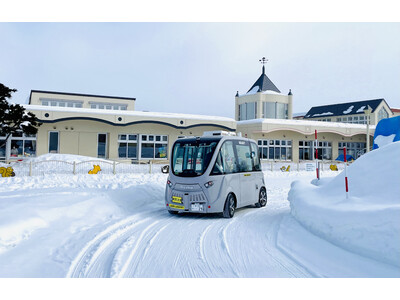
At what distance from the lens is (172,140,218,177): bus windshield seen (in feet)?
30.6

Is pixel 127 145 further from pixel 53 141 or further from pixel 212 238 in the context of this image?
pixel 212 238

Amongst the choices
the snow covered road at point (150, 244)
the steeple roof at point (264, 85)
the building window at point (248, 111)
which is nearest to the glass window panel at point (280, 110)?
the steeple roof at point (264, 85)

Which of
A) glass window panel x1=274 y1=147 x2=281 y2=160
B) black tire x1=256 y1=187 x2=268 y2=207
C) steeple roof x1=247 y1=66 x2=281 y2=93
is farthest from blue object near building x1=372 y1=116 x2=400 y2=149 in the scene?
steeple roof x1=247 y1=66 x2=281 y2=93

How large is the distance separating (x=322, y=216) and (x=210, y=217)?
3709 millimetres

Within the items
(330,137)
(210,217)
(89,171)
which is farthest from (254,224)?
(330,137)

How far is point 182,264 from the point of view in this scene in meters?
5.30

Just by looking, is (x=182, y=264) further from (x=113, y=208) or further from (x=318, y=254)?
(x=113, y=208)

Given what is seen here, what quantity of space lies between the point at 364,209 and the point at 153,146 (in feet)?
77.7

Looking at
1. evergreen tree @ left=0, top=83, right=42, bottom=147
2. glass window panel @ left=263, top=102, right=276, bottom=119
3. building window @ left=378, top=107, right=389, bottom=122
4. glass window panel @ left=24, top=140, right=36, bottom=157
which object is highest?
building window @ left=378, top=107, right=389, bottom=122

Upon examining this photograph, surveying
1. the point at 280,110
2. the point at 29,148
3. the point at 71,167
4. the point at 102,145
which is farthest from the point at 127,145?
the point at 280,110

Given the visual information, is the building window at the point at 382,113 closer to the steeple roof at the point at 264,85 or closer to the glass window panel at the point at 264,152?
the steeple roof at the point at 264,85

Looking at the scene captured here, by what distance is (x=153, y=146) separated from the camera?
28172 millimetres

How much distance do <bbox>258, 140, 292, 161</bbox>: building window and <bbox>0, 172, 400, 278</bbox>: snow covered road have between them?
22.8 metres

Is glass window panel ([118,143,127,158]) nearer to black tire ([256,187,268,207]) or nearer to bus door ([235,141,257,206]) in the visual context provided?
black tire ([256,187,268,207])
